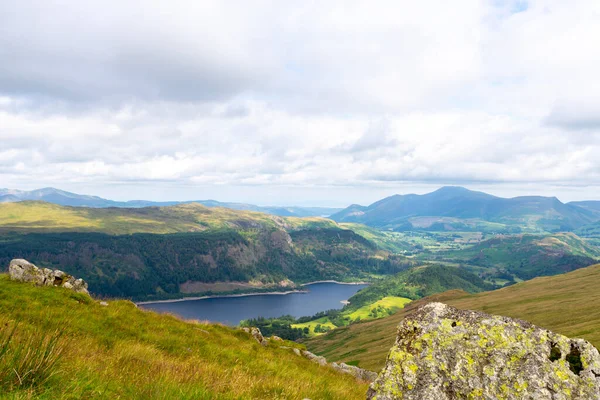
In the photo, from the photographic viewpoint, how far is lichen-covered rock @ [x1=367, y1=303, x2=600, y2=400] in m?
6.83

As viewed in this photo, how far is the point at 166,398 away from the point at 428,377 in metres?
5.50

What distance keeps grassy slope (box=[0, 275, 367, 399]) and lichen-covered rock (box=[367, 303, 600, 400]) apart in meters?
3.25

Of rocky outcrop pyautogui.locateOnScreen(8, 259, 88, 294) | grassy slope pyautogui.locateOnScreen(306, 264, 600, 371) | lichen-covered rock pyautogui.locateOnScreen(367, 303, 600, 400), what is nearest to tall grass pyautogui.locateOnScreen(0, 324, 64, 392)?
lichen-covered rock pyautogui.locateOnScreen(367, 303, 600, 400)

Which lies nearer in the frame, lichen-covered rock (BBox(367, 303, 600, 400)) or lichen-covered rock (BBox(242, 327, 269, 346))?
lichen-covered rock (BBox(367, 303, 600, 400))

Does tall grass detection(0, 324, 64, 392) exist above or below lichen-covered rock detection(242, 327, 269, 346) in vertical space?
above

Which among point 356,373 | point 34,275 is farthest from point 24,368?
point 356,373

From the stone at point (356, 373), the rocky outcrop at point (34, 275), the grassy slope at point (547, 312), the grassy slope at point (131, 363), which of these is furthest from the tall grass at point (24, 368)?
the grassy slope at point (547, 312)

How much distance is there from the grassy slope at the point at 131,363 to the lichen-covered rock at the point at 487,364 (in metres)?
3.25

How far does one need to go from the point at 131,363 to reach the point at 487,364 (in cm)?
955

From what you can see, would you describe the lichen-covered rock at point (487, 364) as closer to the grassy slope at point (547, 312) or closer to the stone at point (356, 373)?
the stone at point (356, 373)

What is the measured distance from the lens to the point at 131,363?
31.8 feet

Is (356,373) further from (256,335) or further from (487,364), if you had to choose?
(487,364)

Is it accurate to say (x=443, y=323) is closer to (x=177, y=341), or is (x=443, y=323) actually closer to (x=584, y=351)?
(x=584, y=351)

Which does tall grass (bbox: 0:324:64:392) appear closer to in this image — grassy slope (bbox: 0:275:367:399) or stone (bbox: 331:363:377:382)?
grassy slope (bbox: 0:275:367:399)
